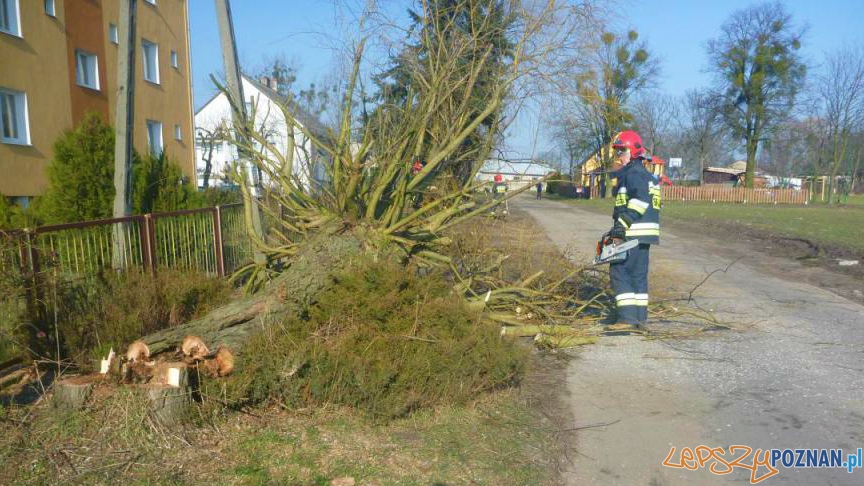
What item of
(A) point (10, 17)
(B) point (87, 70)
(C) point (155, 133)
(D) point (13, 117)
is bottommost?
(D) point (13, 117)

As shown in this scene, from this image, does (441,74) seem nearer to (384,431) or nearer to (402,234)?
(402,234)

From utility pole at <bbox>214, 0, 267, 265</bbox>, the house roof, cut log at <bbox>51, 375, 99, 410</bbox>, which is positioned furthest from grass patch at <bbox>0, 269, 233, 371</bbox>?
the house roof

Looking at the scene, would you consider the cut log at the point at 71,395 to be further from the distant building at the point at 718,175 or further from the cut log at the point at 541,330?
the distant building at the point at 718,175

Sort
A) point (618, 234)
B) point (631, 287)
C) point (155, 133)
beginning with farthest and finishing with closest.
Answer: point (155, 133) → point (618, 234) → point (631, 287)

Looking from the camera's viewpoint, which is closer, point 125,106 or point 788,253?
point 125,106

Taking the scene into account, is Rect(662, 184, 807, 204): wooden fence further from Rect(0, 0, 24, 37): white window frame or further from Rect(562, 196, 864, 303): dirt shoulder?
Rect(0, 0, 24, 37): white window frame

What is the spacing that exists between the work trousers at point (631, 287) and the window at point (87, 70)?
17.7 meters

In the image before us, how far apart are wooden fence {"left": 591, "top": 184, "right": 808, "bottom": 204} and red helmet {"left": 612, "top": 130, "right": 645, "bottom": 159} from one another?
43259mm

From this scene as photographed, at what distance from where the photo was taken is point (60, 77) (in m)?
17.2

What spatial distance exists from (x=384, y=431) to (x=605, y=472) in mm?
1368

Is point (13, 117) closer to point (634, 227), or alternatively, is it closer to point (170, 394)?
point (170, 394)

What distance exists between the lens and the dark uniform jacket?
6504 mm

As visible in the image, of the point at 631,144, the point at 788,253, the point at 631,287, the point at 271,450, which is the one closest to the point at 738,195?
the point at 788,253

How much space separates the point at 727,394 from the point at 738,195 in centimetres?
4831
